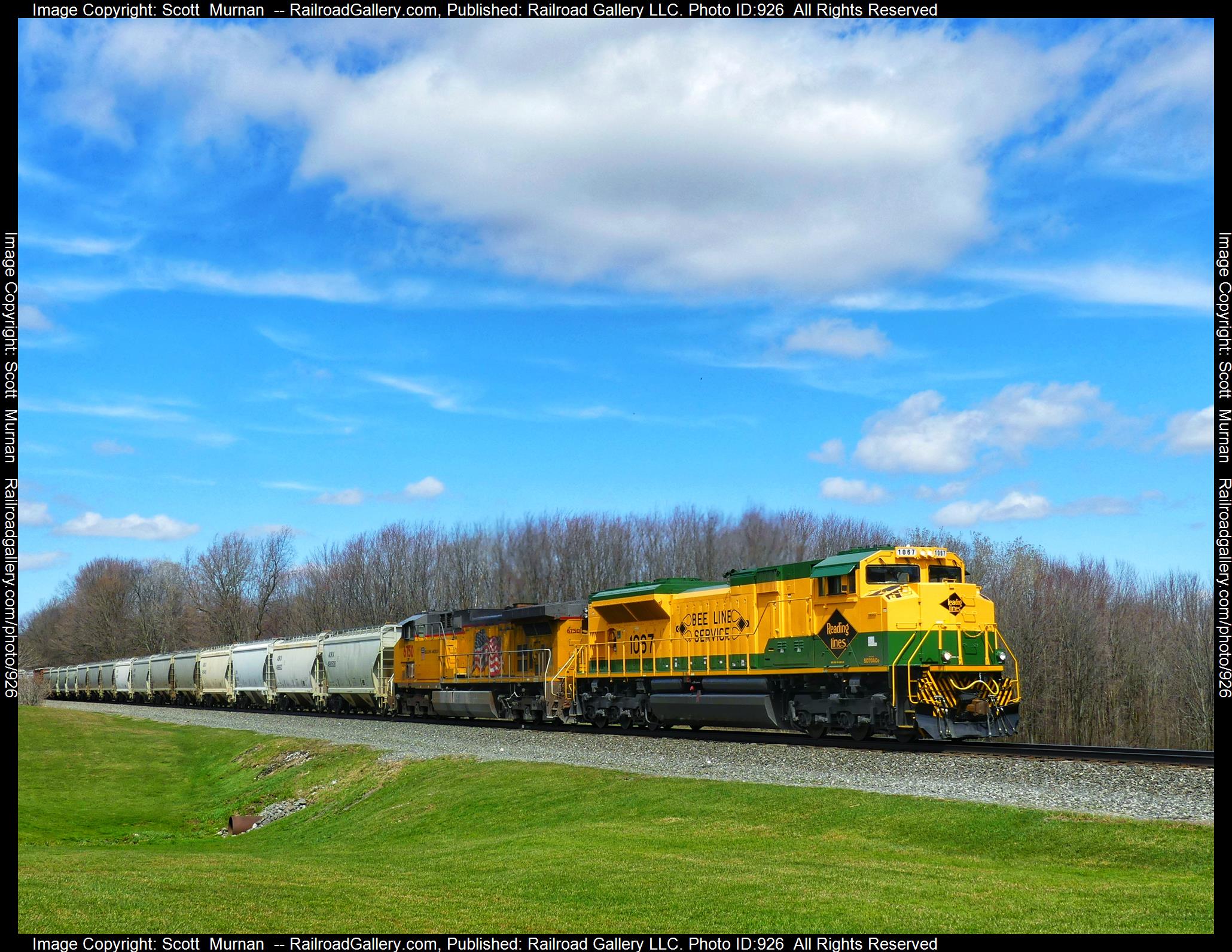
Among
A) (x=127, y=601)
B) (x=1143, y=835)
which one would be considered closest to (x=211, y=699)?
(x=1143, y=835)

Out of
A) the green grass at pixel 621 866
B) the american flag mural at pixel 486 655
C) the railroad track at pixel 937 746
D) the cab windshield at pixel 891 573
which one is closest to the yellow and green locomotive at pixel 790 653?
the cab windshield at pixel 891 573

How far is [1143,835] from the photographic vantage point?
601 inches

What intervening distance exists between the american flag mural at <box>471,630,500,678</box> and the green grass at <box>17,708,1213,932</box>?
385 inches

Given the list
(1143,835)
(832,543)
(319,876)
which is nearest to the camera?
(319,876)

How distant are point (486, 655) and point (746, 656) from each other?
13925mm

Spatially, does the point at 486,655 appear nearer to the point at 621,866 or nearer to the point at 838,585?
the point at 838,585

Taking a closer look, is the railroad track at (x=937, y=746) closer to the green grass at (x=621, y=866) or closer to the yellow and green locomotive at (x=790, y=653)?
the yellow and green locomotive at (x=790, y=653)

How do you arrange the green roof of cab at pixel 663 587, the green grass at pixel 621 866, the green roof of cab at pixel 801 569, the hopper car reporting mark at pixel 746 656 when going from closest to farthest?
the green grass at pixel 621 866, the hopper car reporting mark at pixel 746 656, the green roof of cab at pixel 801 569, the green roof of cab at pixel 663 587

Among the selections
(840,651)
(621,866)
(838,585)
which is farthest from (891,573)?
(621,866)

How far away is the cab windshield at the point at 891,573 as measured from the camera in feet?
77.5

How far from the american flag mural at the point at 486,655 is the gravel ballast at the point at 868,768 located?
2986 millimetres

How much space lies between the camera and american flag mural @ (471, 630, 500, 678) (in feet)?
122
